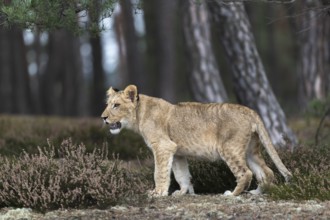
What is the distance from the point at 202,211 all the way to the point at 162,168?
146cm

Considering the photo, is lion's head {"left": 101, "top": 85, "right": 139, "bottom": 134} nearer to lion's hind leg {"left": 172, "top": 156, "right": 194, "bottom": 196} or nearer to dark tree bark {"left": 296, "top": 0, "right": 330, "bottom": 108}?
lion's hind leg {"left": 172, "top": 156, "right": 194, "bottom": 196}

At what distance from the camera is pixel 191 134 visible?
905 cm

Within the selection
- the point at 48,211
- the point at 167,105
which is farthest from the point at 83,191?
the point at 167,105

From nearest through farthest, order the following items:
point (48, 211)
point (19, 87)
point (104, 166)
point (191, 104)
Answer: point (48, 211) < point (104, 166) < point (191, 104) < point (19, 87)

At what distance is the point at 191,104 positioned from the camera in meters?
9.32

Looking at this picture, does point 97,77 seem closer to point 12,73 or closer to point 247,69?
point 12,73

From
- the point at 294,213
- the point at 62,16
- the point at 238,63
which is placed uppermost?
the point at 62,16

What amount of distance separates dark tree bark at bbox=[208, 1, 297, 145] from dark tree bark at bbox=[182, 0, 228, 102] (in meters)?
2.90

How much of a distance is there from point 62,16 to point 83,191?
2345 millimetres

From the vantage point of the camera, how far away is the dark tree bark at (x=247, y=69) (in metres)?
13.2

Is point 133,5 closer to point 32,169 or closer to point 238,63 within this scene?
point 32,169

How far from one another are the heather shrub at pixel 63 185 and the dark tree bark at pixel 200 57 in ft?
26.0

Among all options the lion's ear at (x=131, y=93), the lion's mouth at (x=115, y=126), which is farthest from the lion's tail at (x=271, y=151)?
the lion's mouth at (x=115, y=126)

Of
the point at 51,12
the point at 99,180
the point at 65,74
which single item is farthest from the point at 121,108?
the point at 65,74
